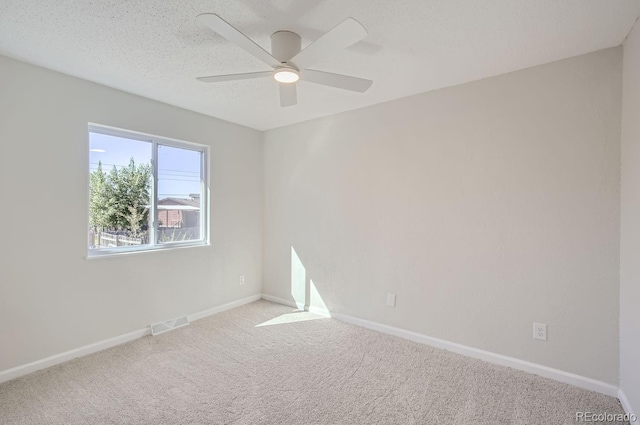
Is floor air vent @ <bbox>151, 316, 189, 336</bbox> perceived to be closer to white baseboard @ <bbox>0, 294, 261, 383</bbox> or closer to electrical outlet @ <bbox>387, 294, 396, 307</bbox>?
white baseboard @ <bbox>0, 294, 261, 383</bbox>

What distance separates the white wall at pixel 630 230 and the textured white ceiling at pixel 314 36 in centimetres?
28

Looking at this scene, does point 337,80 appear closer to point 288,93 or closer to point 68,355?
point 288,93

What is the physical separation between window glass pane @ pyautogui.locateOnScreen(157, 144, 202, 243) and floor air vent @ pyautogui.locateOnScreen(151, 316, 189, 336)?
0.87 metres

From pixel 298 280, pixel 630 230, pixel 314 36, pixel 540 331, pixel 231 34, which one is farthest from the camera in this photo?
pixel 298 280

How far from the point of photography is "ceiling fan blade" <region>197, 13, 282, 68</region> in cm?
135

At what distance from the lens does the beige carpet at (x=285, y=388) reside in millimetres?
1850

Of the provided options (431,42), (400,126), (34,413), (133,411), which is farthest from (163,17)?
(34,413)

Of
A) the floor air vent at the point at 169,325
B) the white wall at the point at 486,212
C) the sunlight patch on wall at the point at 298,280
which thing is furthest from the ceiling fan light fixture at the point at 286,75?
the floor air vent at the point at 169,325

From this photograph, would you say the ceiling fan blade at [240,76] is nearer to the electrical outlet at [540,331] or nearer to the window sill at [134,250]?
the window sill at [134,250]

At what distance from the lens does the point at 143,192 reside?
3.06 m

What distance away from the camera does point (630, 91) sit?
6.09 feet

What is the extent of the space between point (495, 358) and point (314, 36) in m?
2.85

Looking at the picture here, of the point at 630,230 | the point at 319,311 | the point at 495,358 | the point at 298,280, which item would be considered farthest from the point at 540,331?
the point at 298,280

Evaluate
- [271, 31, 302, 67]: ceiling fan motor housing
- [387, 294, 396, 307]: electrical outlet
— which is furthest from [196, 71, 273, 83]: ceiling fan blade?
[387, 294, 396, 307]: electrical outlet
